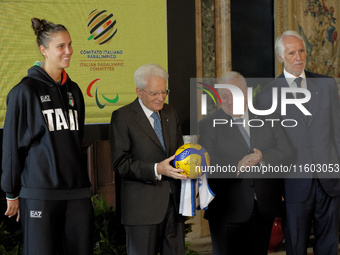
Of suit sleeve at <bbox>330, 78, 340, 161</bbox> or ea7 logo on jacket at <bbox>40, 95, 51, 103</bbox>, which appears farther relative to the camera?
suit sleeve at <bbox>330, 78, 340, 161</bbox>

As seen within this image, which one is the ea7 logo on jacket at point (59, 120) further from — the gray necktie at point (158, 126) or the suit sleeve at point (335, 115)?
the suit sleeve at point (335, 115)

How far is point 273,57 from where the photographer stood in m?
5.29

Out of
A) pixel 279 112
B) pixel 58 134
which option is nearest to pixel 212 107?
pixel 279 112

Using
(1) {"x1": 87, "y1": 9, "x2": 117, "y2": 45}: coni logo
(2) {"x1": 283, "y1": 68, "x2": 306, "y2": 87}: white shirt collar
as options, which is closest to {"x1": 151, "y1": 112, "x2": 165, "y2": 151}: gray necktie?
(2) {"x1": 283, "y1": 68, "x2": 306, "y2": 87}: white shirt collar

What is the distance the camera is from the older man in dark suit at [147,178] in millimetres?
2742

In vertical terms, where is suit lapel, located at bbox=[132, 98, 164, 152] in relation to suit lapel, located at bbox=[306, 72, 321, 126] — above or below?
below

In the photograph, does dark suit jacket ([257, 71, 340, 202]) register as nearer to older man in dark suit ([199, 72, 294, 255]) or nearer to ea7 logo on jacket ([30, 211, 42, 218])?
A: older man in dark suit ([199, 72, 294, 255])

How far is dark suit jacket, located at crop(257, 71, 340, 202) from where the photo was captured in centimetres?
305

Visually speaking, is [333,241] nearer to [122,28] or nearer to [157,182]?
[157,182]

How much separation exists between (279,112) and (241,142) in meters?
0.32

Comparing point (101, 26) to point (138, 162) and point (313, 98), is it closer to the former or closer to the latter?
point (138, 162)

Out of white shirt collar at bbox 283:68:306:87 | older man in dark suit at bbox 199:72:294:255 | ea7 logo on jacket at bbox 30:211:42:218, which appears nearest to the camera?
ea7 logo on jacket at bbox 30:211:42:218

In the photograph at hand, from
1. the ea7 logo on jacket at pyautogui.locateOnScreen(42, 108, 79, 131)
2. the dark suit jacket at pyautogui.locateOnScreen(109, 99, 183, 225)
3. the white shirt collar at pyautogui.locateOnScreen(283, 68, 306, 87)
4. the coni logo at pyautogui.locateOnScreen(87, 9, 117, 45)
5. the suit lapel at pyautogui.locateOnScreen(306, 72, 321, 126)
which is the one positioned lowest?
the dark suit jacket at pyautogui.locateOnScreen(109, 99, 183, 225)

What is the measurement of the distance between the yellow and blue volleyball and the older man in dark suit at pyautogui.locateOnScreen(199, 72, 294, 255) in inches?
12.1
